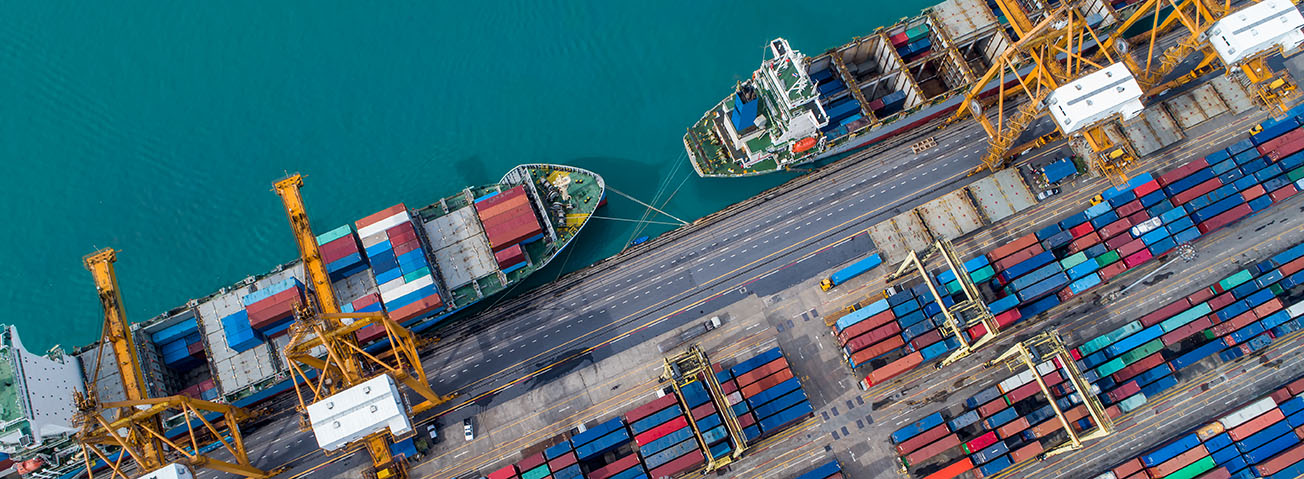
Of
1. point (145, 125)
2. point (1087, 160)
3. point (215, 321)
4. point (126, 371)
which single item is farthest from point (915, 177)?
point (145, 125)

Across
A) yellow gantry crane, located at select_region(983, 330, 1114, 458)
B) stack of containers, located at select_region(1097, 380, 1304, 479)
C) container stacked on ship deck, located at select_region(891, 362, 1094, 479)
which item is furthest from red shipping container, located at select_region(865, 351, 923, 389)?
stack of containers, located at select_region(1097, 380, 1304, 479)

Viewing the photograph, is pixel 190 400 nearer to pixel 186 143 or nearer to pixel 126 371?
pixel 126 371

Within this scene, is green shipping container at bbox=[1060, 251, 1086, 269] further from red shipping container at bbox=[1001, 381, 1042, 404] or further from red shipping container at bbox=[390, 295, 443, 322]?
red shipping container at bbox=[390, 295, 443, 322]

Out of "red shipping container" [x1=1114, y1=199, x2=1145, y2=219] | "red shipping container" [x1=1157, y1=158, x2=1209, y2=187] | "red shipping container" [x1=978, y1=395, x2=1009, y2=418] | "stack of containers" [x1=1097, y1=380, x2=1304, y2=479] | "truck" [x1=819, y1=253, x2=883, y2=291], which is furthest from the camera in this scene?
"red shipping container" [x1=1157, y1=158, x2=1209, y2=187]

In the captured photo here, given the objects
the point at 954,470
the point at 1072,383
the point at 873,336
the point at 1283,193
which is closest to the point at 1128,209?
the point at 1283,193

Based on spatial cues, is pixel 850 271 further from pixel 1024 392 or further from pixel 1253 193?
pixel 1253 193
